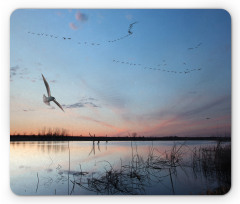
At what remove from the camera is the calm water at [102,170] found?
263 centimetres

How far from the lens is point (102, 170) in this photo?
8.87 feet

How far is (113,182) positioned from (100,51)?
51.1 inches

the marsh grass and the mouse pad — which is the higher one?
the mouse pad

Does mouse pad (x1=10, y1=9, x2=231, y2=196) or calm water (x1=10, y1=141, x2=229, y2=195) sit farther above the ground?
mouse pad (x1=10, y1=9, x2=231, y2=196)

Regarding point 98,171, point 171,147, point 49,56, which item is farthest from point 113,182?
point 49,56

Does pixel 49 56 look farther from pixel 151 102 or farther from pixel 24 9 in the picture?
pixel 151 102

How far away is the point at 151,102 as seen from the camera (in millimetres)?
2695

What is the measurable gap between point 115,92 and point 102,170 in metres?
0.79

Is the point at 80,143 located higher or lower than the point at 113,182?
higher

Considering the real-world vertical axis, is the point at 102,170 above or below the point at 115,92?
below

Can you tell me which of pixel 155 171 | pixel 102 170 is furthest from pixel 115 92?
pixel 155 171

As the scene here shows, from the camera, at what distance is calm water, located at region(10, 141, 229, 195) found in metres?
2.63

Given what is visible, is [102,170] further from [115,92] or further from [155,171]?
[115,92]

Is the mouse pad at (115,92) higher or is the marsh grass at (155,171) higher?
the mouse pad at (115,92)
